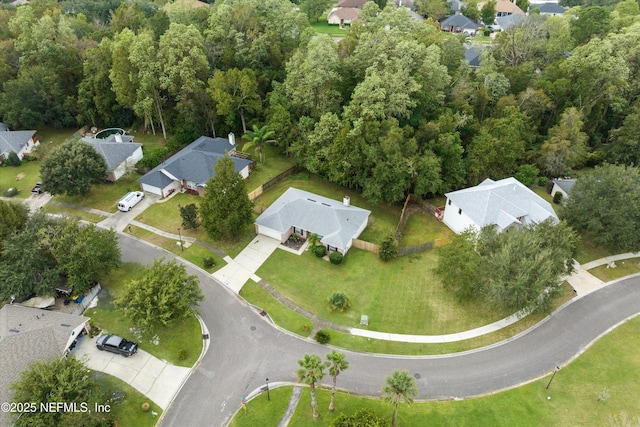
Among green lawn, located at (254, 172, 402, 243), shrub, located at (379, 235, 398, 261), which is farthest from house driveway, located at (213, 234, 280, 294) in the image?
shrub, located at (379, 235, 398, 261)

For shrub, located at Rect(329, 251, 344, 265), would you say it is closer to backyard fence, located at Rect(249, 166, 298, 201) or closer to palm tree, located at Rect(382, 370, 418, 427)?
backyard fence, located at Rect(249, 166, 298, 201)

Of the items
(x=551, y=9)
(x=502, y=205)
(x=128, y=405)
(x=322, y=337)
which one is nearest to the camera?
(x=128, y=405)

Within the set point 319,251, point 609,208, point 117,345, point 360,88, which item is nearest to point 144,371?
point 117,345

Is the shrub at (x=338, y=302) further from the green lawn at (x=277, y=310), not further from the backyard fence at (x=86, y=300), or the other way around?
the backyard fence at (x=86, y=300)

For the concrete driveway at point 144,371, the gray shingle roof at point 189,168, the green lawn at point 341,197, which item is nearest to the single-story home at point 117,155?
the gray shingle roof at point 189,168

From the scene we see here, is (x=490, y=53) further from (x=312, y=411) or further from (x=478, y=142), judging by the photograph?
(x=312, y=411)

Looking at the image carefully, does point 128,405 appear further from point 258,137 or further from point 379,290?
point 258,137
